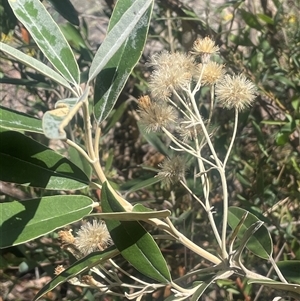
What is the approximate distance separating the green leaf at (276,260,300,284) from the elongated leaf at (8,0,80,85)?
1.31ft

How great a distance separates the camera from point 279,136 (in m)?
1.24

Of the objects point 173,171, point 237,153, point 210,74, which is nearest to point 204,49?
point 210,74

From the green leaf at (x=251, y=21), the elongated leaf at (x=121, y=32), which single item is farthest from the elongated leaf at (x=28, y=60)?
the green leaf at (x=251, y=21)

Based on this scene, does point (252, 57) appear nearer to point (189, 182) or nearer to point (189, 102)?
point (189, 182)

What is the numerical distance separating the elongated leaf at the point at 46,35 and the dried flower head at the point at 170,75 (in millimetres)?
121

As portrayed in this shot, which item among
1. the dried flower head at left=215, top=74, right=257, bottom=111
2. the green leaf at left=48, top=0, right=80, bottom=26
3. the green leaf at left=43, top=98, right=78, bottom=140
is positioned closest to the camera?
the green leaf at left=43, top=98, right=78, bottom=140

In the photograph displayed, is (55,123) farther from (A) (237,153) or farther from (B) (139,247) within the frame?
(A) (237,153)

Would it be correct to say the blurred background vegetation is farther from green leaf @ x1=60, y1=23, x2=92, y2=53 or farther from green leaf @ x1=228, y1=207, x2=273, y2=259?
green leaf @ x1=228, y1=207, x2=273, y2=259

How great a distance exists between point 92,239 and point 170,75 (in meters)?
0.25

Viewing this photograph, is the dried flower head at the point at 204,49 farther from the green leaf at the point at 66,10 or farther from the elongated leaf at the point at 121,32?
the green leaf at the point at 66,10

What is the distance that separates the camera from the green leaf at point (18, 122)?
0.64m

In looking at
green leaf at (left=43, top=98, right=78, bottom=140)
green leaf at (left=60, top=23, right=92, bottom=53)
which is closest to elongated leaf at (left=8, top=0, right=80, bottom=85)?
green leaf at (left=43, top=98, right=78, bottom=140)

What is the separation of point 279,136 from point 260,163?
5.7 inches

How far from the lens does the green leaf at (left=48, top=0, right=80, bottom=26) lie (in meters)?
1.01
